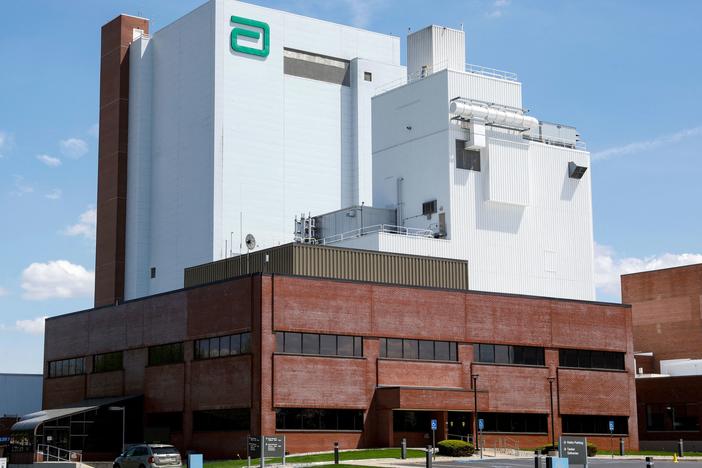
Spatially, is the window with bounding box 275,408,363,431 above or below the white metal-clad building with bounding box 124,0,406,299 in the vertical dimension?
below

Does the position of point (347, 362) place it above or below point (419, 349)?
below

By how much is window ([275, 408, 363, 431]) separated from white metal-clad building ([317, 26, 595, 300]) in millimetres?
18084

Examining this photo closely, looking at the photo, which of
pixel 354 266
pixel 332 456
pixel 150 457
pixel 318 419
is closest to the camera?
pixel 150 457

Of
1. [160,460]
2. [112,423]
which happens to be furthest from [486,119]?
[160,460]

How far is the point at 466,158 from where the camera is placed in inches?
3349

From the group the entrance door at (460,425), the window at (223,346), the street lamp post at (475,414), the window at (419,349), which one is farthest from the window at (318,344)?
the street lamp post at (475,414)

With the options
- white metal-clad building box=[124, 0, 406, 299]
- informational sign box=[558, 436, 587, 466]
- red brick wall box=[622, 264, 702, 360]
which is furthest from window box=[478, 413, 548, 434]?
red brick wall box=[622, 264, 702, 360]

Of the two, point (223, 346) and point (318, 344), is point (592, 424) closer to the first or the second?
point (318, 344)

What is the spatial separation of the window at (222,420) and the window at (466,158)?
30191 millimetres

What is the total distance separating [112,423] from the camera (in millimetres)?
73188

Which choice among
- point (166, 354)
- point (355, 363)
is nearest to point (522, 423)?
point (355, 363)

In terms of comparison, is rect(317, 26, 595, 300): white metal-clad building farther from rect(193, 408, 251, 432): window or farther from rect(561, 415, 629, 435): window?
rect(193, 408, 251, 432): window

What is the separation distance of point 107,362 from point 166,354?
891 centimetres

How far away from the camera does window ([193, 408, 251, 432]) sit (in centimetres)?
6328
